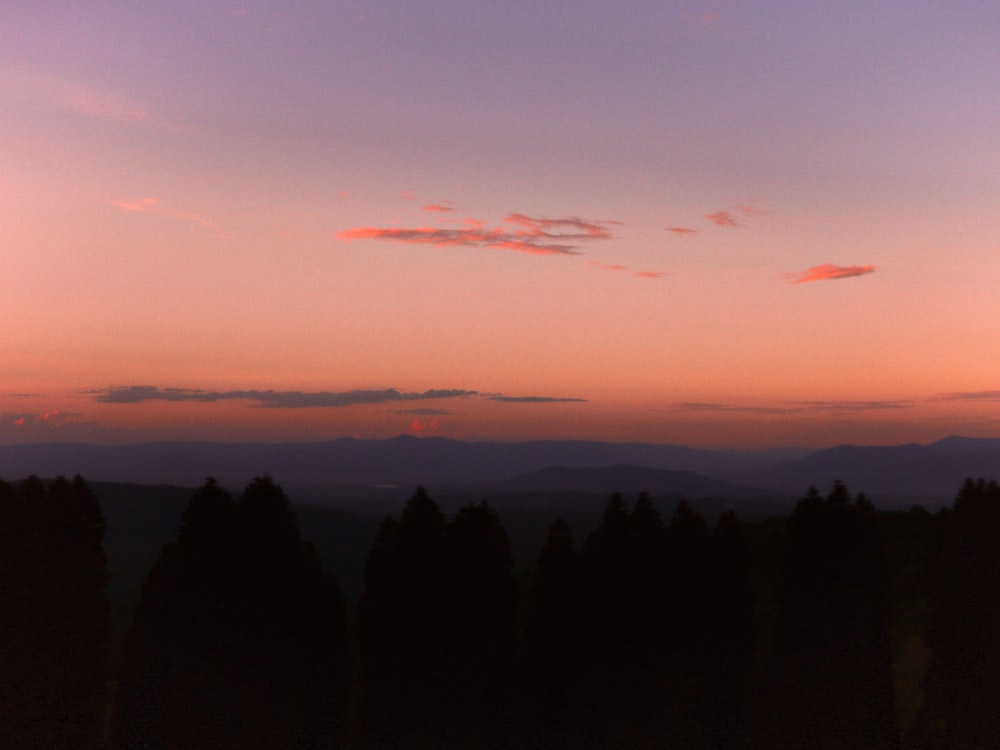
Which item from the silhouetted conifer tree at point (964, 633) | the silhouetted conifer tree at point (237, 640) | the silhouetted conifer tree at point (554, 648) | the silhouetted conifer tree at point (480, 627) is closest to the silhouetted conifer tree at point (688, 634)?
the silhouetted conifer tree at point (554, 648)

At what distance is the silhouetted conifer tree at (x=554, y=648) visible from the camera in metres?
26.5

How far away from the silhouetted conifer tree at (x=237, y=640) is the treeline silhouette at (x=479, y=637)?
51mm

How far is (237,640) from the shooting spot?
25500mm

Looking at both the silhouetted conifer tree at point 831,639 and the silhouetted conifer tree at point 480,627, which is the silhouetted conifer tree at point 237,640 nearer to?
the silhouetted conifer tree at point 480,627

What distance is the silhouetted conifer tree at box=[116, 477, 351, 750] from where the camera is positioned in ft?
81.8

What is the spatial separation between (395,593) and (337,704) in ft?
10.5

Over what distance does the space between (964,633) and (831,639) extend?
3615 millimetres

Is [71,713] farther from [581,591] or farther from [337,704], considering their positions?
[581,591]

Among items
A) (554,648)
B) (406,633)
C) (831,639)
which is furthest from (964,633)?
(406,633)

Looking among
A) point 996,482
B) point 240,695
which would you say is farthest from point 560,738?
point 996,482

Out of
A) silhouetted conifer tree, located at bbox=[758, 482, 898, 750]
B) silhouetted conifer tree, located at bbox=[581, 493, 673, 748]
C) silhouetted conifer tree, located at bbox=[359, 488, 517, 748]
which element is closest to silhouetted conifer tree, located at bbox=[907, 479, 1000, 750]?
silhouetted conifer tree, located at bbox=[758, 482, 898, 750]

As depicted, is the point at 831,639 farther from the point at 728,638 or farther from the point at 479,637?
the point at 479,637

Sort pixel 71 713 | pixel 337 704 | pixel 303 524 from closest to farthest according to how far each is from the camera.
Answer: pixel 71 713 → pixel 337 704 → pixel 303 524

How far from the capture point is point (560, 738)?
2659 centimetres
